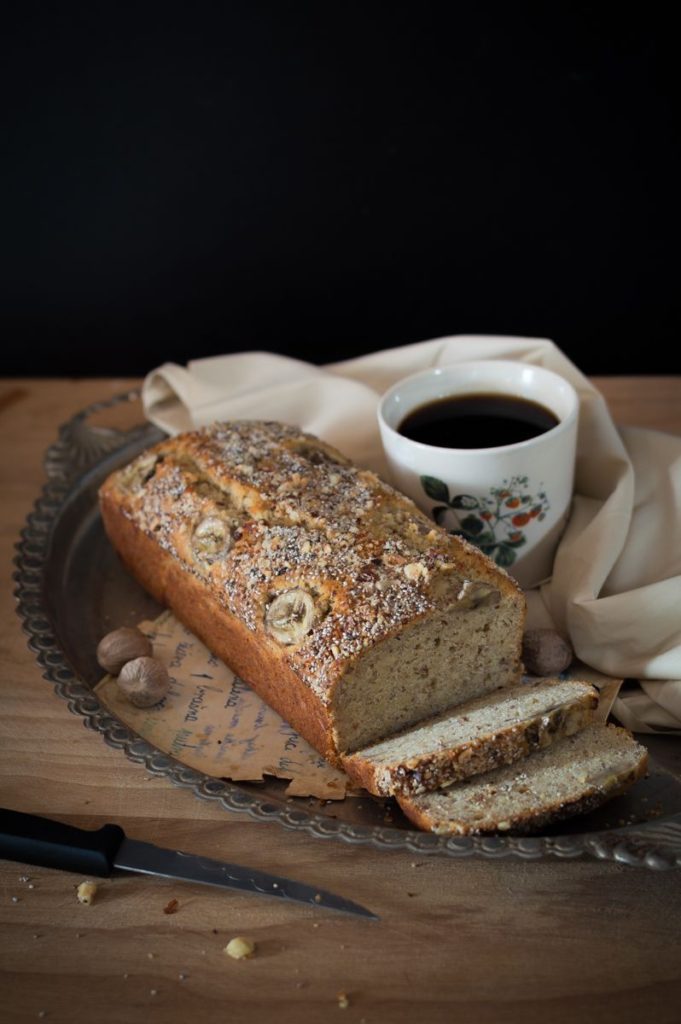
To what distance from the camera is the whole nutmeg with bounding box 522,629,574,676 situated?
7.02 ft

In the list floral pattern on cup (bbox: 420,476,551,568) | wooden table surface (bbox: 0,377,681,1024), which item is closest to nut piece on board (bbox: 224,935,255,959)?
wooden table surface (bbox: 0,377,681,1024)

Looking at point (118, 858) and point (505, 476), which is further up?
point (505, 476)

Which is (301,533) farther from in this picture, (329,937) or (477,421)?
(329,937)

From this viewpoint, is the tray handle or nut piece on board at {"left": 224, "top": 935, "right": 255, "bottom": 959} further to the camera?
the tray handle

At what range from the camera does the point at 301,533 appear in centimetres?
205

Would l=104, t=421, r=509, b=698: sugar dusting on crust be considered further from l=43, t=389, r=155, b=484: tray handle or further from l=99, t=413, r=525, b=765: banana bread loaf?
l=43, t=389, r=155, b=484: tray handle

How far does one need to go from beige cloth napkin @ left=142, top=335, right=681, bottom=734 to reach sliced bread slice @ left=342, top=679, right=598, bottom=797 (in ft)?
0.60

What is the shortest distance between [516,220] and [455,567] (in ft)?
5.61

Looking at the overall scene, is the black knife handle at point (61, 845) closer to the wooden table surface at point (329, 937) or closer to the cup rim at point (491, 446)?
the wooden table surface at point (329, 937)

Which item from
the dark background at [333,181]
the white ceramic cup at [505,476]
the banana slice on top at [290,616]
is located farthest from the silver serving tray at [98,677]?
the dark background at [333,181]

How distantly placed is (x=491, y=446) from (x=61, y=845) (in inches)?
46.4

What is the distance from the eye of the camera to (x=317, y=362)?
3.68m

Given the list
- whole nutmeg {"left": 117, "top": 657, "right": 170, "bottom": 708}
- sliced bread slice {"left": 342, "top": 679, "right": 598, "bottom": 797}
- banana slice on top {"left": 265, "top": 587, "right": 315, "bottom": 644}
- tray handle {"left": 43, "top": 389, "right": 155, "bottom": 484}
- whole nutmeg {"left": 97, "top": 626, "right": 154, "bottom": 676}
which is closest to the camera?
sliced bread slice {"left": 342, "top": 679, "right": 598, "bottom": 797}

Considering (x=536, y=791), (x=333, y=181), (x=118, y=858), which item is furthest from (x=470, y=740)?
(x=333, y=181)
